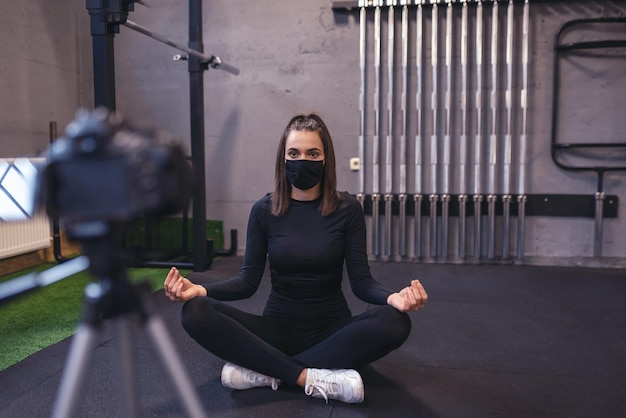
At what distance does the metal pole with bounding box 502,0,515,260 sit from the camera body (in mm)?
3967

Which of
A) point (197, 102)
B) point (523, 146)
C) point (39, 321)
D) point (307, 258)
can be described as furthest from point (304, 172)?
point (523, 146)

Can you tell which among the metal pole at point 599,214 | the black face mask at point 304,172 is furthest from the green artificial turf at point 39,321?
the metal pole at point 599,214

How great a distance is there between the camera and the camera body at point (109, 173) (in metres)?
0.60

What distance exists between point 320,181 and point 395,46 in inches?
107

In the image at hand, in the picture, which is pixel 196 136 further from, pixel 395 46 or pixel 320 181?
pixel 320 181

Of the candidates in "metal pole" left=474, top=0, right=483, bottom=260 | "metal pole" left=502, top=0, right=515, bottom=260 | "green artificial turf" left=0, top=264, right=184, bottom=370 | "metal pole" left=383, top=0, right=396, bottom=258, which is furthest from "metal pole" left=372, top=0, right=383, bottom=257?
"green artificial turf" left=0, top=264, right=184, bottom=370

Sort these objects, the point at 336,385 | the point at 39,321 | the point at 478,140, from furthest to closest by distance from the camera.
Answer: the point at 478,140 → the point at 39,321 → the point at 336,385

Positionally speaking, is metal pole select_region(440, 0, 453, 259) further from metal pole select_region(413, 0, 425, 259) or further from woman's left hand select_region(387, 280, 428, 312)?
woman's left hand select_region(387, 280, 428, 312)

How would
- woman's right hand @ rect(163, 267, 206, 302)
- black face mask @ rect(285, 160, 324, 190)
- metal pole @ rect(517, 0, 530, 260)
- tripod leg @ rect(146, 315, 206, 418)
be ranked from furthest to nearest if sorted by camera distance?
metal pole @ rect(517, 0, 530, 260) → black face mask @ rect(285, 160, 324, 190) → woman's right hand @ rect(163, 267, 206, 302) → tripod leg @ rect(146, 315, 206, 418)

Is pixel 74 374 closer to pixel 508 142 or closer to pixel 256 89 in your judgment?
pixel 508 142

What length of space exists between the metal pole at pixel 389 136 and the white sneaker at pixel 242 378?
A: 2.62 m

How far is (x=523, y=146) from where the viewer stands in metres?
4.23

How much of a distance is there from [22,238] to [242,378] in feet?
8.40

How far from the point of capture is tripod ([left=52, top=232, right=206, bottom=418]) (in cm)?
64
